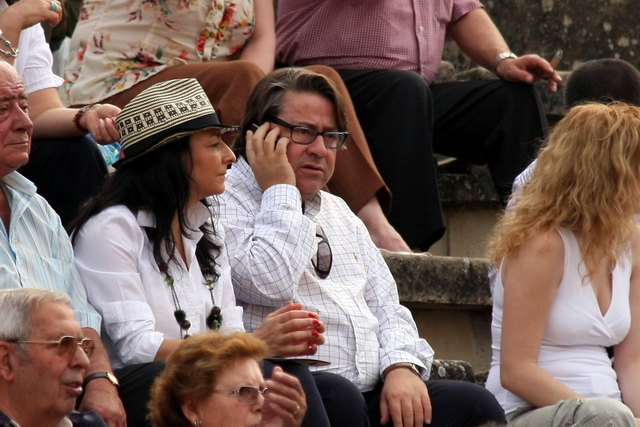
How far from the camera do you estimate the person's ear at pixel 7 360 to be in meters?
2.61

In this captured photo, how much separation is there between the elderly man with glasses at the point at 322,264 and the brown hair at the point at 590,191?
41 centimetres

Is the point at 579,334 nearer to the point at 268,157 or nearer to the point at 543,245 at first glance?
the point at 543,245

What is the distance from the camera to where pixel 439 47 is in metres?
5.21

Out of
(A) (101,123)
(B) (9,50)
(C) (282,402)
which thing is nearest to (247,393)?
(C) (282,402)

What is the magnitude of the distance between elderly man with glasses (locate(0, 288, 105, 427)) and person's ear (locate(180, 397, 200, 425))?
0.74 ft

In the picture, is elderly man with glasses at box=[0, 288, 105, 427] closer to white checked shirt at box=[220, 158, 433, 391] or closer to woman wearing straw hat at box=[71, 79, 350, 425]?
woman wearing straw hat at box=[71, 79, 350, 425]

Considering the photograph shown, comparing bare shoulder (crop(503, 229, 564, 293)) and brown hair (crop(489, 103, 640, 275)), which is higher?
brown hair (crop(489, 103, 640, 275))

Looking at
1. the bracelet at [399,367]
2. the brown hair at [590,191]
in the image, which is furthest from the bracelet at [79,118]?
the brown hair at [590,191]

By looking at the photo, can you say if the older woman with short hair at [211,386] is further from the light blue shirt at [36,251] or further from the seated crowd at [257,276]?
the light blue shirt at [36,251]

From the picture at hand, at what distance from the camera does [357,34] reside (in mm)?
4961

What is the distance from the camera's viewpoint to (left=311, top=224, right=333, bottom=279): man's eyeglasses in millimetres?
3639

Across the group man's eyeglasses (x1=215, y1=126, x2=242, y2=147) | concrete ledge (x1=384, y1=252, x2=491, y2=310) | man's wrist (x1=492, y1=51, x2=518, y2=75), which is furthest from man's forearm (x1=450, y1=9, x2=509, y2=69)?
man's eyeglasses (x1=215, y1=126, x2=242, y2=147)

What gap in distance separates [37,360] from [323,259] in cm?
120

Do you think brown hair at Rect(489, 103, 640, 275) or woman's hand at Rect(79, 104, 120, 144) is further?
woman's hand at Rect(79, 104, 120, 144)
